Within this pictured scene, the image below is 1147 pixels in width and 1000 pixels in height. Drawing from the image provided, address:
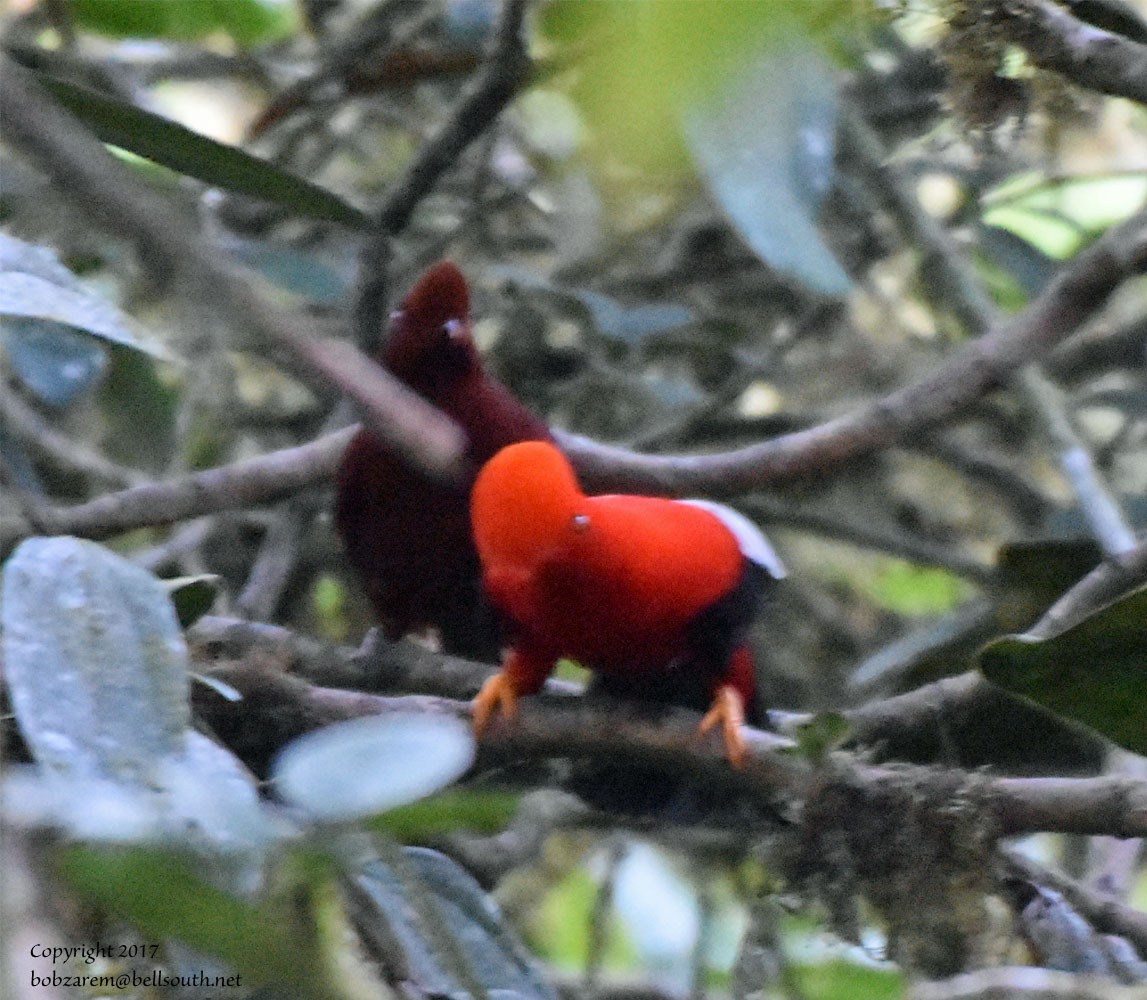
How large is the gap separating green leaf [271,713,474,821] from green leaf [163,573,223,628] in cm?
71

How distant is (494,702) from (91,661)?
0.82 metres

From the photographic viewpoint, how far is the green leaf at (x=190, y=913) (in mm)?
579

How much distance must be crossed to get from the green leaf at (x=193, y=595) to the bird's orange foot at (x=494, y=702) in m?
0.35

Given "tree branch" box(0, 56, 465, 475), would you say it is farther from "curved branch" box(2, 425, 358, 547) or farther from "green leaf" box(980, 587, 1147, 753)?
"curved branch" box(2, 425, 358, 547)

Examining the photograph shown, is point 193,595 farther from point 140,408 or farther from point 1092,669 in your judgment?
point 140,408

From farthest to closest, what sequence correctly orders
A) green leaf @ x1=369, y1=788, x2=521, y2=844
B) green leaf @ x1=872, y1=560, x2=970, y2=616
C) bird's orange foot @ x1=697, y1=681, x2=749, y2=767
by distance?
green leaf @ x1=872, y1=560, x2=970, y2=616 < bird's orange foot @ x1=697, y1=681, x2=749, y2=767 < green leaf @ x1=369, y1=788, x2=521, y2=844

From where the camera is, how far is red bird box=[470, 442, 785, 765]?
1751 millimetres

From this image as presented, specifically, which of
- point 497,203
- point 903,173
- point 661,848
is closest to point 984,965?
point 661,848

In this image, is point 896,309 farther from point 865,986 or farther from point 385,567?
point 865,986

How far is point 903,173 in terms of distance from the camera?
3002 mm

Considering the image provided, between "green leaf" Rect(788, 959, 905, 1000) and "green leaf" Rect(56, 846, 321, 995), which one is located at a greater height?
"green leaf" Rect(56, 846, 321, 995)

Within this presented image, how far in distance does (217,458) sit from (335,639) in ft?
1.55

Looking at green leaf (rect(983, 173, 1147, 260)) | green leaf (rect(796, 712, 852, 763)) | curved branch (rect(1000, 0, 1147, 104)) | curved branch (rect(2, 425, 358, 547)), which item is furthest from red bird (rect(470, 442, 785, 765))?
green leaf (rect(983, 173, 1147, 260))

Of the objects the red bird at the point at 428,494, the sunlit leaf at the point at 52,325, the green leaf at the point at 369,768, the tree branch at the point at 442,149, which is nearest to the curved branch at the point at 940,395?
the red bird at the point at 428,494
